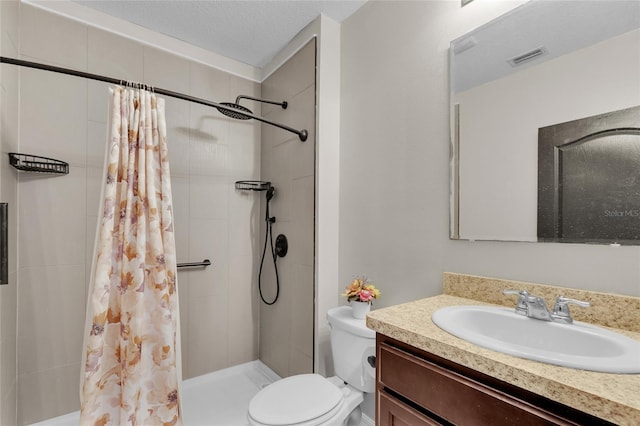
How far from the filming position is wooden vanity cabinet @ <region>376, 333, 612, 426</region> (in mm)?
662

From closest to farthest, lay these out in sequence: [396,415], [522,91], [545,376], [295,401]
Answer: [545,376], [396,415], [522,91], [295,401]

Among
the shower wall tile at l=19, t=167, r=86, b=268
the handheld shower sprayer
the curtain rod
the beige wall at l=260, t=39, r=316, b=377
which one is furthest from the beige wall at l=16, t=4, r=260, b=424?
the curtain rod

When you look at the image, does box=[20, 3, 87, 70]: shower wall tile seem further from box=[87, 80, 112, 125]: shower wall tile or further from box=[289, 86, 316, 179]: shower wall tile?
box=[289, 86, 316, 179]: shower wall tile

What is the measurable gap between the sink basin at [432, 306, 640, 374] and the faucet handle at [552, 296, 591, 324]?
3 cm

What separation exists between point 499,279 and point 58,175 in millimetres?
2459

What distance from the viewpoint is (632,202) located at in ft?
3.05

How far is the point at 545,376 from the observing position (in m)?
0.64

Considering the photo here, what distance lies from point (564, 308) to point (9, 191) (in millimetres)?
2501

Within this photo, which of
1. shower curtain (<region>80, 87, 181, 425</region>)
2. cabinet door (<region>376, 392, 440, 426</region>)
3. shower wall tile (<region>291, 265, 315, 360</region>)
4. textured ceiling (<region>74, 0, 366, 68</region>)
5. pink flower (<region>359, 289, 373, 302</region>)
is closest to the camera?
cabinet door (<region>376, 392, 440, 426</region>)

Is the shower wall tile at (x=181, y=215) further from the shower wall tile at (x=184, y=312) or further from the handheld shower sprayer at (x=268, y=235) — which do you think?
the handheld shower sprayer at (x=268, y=235)

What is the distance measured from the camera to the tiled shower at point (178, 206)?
175cm

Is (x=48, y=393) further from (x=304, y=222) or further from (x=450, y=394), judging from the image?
(x=450, y=394)

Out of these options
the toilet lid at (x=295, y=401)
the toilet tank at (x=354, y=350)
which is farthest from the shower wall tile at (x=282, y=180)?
the toilet lid at (x=295, y=401)

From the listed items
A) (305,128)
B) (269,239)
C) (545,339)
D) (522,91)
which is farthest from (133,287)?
(522,91)
